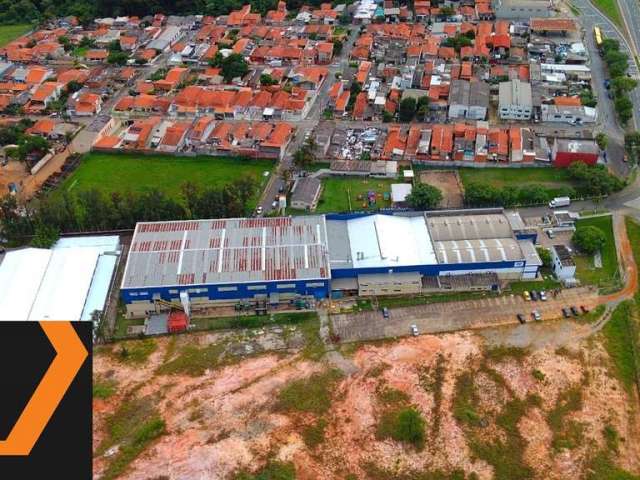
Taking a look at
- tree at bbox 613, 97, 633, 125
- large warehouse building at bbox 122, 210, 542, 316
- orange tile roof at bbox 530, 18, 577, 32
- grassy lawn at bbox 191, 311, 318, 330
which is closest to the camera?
grassy lawn at bbox 191, 311, 318, 330

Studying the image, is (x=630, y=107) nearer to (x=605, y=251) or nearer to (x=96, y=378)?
(x=605, y=251)

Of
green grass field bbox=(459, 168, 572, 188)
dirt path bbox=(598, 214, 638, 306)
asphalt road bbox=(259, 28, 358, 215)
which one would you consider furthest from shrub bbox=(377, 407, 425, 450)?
green grass field bbox=(459, 168, 572, 188)

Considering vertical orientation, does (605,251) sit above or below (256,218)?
below

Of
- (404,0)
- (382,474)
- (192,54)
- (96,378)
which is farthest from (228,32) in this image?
(382,474)

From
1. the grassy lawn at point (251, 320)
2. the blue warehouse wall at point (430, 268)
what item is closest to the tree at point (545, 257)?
the blue warehouse wall at point (430, 268)

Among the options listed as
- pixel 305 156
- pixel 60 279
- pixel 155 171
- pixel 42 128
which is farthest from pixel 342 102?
pixel 60 279

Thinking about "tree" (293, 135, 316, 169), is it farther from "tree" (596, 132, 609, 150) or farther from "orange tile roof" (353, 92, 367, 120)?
"tree" (596, 132, 609, 150)

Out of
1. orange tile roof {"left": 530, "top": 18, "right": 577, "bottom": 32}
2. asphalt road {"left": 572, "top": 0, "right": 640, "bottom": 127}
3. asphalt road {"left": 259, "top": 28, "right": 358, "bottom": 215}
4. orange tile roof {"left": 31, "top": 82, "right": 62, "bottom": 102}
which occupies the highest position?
orange tile roof {"left": 31, "top": 82, "right": 62, "bottom": 102}
